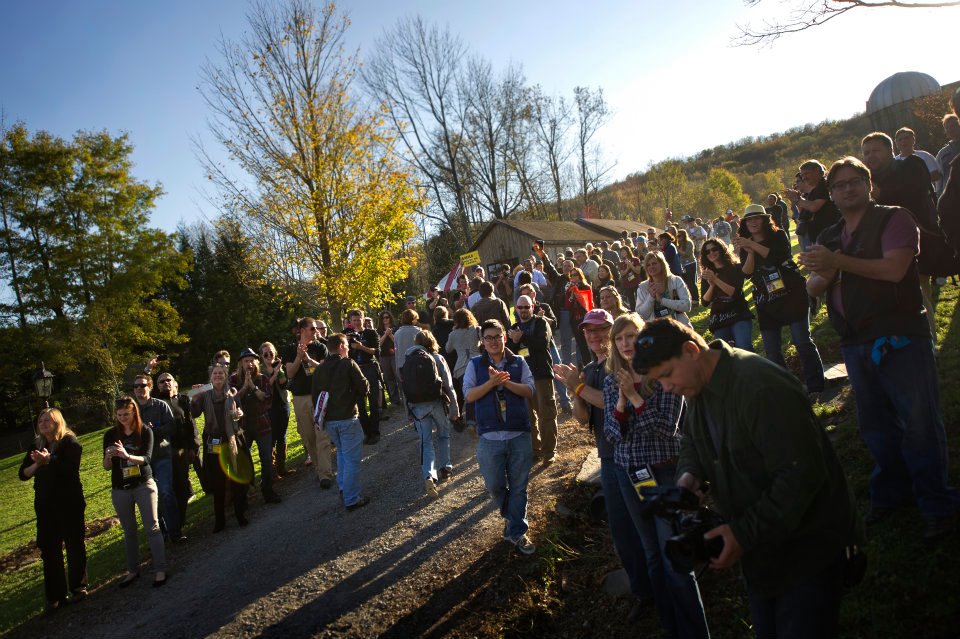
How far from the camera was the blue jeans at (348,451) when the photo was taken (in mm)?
7238

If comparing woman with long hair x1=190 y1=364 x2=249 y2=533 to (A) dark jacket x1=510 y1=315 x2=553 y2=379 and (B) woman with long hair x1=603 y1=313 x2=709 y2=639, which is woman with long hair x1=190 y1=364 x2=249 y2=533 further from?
(B) woman with long hair x1=603 y1=313 x2=709 y2=639

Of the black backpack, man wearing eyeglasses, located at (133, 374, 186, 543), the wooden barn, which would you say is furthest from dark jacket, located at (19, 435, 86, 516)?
the wooden barn

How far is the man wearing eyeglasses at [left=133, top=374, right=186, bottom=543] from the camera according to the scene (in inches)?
290

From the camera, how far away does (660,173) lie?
58.7 m

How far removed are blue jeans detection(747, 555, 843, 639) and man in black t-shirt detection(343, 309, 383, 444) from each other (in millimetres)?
8453

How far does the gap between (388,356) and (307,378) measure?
2.99 m

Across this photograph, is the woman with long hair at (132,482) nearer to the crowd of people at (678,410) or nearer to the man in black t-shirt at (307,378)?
the crowd of people at (678,410)

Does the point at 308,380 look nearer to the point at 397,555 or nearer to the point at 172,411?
the point at 172,411

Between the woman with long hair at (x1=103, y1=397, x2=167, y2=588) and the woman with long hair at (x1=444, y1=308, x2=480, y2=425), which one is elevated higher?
the woman with long hair at (x1=444, y1=308, x2=480, y2=425)

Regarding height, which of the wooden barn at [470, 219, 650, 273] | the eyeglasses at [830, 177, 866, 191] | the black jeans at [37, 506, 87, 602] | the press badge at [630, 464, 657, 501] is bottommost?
the black jeans at [37, 506, 87, 602]

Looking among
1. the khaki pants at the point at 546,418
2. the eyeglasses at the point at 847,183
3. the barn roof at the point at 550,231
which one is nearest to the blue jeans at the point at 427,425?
the khaki pants at the point at 546,418

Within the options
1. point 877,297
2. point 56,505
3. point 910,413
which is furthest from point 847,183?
point 56,505

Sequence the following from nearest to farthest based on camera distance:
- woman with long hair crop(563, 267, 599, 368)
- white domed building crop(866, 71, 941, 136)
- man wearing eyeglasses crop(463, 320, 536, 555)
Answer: man wearing eyeglasses crop(463, 320, 536, 555), woman with long hair crop(563, 267, 599, 368), white domed building crop(866, 71, 941, 136)

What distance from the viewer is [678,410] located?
128 inches
